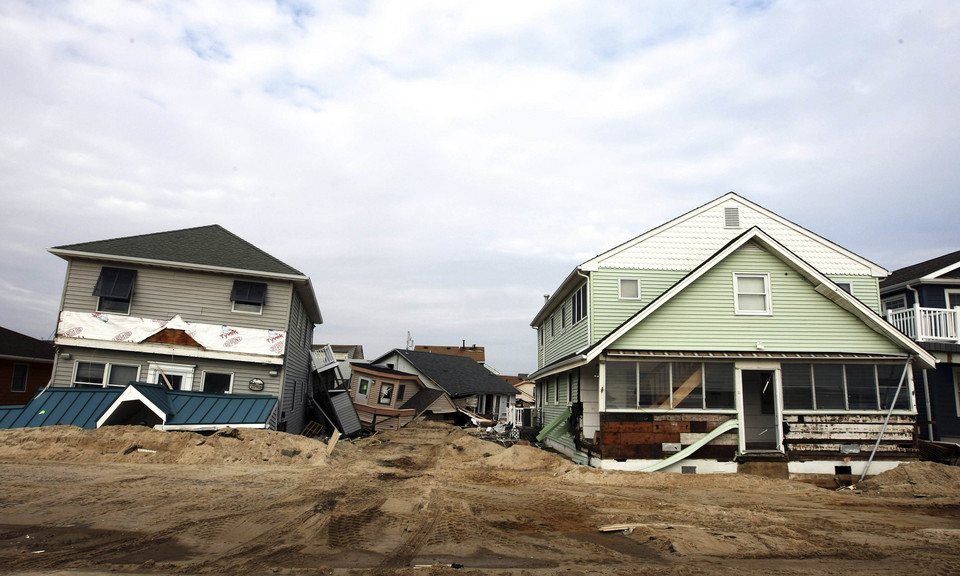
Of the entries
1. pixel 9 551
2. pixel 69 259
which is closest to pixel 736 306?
pixel 9 551

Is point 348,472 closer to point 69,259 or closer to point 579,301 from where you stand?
point 579,301

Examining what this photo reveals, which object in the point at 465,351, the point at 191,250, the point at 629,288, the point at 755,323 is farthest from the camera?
the point at 465,351

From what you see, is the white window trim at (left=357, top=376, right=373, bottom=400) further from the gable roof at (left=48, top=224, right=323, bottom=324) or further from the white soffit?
the white soffit

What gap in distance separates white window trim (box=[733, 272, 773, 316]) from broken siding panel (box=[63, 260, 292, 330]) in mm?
14696

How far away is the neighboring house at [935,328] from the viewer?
19.9 m

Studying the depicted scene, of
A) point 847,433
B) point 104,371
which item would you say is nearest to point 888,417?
point 847,433

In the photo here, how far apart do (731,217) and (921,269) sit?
1046cm

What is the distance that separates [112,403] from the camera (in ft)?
51.9

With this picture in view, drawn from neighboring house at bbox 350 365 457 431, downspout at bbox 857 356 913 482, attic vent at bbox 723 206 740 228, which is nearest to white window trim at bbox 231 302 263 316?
neighboring house at bbox 350 365 457 431

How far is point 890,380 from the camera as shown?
1622 cm

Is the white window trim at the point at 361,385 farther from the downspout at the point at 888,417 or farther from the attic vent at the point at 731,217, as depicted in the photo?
the downspout at the point at 888,417

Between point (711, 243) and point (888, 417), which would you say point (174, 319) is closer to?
point (711, 243)

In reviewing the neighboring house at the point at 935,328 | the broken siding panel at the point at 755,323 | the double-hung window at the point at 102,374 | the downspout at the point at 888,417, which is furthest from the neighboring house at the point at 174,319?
the neighboring house at the point at 935,328

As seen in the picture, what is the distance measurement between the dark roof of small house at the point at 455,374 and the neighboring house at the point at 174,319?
21.1m
